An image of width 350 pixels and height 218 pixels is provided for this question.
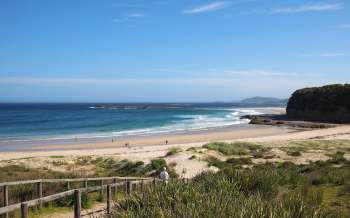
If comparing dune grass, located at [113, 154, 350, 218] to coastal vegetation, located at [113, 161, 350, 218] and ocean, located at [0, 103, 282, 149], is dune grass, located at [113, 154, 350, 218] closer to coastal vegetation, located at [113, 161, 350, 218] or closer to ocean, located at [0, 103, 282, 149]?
coastal vegetation, located at [113, 161, 350, 218]

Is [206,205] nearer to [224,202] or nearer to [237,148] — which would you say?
[224,202]

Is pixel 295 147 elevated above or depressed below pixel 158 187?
below

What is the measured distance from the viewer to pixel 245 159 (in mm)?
26656

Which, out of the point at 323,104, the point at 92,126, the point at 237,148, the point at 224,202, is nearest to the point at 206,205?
the point at 224,202

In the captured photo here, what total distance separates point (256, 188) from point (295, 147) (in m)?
24.8

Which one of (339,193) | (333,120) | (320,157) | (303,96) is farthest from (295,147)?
(303,96)

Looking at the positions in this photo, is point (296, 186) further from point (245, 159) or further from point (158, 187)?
point (245, 159)

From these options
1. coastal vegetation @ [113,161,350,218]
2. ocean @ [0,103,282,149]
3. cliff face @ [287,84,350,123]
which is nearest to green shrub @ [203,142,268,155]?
coastal vegetation @ [113,161,350,218]

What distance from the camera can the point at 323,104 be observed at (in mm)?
83062

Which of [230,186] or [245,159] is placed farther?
[245,159]

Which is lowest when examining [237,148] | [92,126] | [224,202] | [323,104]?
[92,126]

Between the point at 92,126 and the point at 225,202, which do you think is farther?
the point at 92,126

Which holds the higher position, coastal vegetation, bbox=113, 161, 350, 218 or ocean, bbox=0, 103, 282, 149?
coastal vegetation, bbox=113, 161, 350, 218

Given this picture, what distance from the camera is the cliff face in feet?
256
